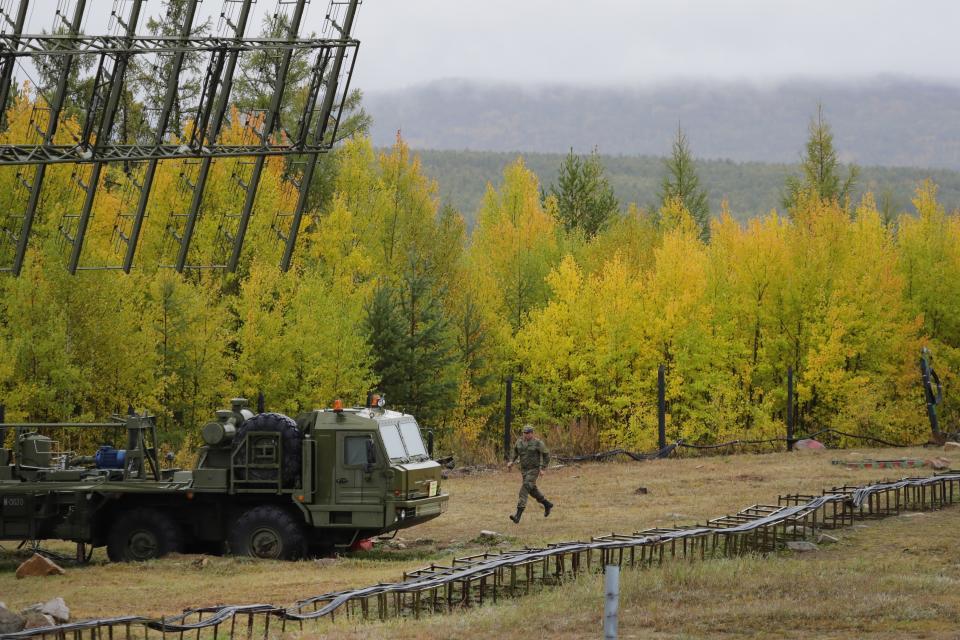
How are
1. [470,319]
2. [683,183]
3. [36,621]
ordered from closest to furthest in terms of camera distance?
[36,621] < [470,319] < [683,183]

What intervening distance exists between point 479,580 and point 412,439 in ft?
16.2

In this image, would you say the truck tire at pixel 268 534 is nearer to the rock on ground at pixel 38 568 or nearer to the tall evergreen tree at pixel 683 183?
the rock on ground at pixel 38 568

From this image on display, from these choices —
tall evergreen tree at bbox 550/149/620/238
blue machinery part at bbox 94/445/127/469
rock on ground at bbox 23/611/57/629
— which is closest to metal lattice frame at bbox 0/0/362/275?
blue machinery part at bbox 94/445/127/469

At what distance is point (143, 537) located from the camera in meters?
20.4

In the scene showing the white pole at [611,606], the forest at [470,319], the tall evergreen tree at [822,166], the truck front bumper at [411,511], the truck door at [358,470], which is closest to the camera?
the white pole at [611,606]

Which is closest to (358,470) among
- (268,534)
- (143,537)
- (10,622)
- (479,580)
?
(268,534)

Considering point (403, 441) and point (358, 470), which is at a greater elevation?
point (403, 441)

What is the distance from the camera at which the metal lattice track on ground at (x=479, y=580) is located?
1273 cm

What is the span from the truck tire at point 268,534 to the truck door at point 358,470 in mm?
919

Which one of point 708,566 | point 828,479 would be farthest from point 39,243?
point 708,566

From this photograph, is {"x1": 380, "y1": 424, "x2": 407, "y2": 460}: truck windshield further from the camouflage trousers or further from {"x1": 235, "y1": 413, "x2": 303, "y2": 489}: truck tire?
the camouflage trousers

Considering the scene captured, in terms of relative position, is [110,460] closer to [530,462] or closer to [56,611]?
[530,462]

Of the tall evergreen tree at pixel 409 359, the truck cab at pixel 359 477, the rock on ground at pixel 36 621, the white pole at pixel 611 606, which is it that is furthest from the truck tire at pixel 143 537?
the tall evergreen tree at pixel 409 359

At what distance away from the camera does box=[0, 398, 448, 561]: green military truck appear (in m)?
19.8
